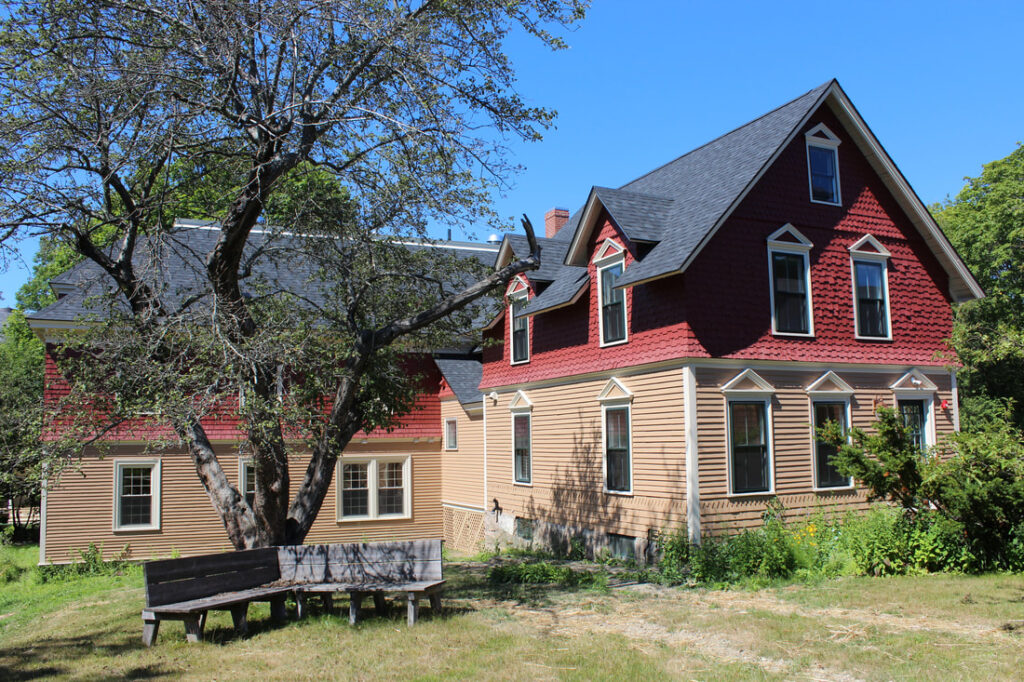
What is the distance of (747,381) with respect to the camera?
15.8m

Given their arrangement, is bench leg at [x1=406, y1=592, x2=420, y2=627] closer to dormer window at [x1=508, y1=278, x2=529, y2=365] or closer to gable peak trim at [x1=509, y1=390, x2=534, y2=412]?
gable peak trim at [x1=509, y1=390, x2=534, y2=412]

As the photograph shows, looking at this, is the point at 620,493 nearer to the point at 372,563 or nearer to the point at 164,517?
the point at 372,563

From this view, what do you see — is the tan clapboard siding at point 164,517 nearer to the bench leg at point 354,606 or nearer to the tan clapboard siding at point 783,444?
the bench leg at point 354,606

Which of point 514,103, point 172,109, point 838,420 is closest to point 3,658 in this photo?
point 172,109

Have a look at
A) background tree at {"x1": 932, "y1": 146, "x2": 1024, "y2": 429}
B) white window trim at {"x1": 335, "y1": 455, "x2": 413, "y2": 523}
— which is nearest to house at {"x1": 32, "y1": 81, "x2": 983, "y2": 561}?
white window trim at {"x1": 335, "y1": 455, "x2": 413, "y2": 523}

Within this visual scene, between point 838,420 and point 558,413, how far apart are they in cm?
658

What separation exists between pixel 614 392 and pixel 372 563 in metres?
7.95

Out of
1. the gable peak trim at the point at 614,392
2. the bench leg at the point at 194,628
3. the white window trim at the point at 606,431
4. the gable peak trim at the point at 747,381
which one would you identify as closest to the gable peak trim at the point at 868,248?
the gable peak trim at the point at 747,381

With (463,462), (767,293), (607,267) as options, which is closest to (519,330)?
(607,267)

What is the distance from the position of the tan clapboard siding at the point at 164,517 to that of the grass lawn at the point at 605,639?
8.96 m

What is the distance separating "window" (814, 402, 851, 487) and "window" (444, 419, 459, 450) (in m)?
12.1

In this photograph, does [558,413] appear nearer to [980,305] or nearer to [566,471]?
[566,471]

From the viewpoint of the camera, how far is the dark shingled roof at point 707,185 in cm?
1560

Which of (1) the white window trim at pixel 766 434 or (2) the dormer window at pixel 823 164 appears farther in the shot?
(2) the dormer window at pixel 823 164
